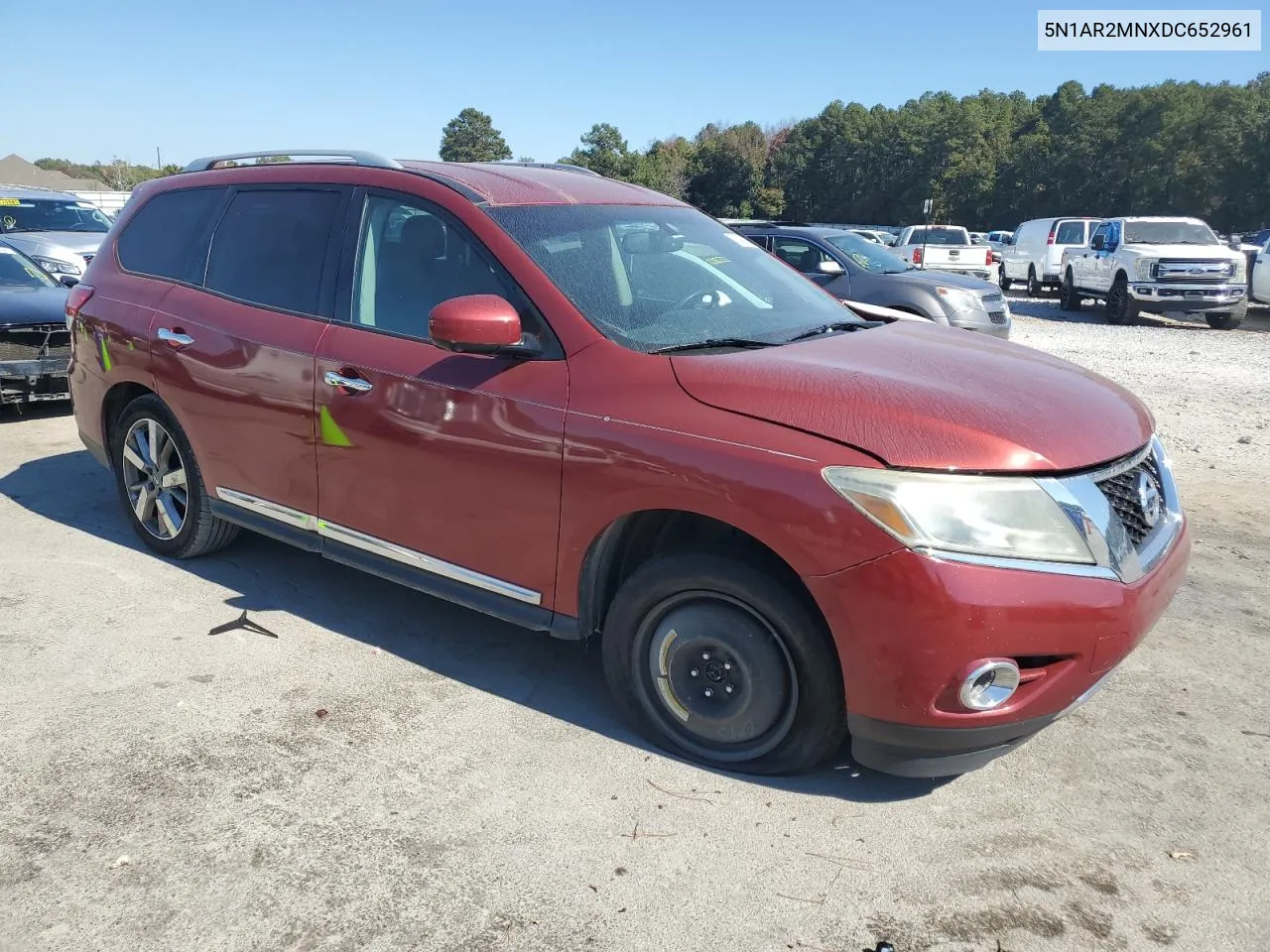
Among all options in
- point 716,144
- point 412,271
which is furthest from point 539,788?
point 716,144

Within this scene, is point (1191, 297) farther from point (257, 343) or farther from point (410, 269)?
point (257, 343)

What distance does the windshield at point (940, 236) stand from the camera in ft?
84.1

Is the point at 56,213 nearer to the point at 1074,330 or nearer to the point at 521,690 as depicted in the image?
the point at 521,690

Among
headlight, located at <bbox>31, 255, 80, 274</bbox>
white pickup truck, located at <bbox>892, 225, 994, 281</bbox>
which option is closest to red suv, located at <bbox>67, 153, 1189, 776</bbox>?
headlight, located at <bbox>31, 255, 80, 274</bbox>

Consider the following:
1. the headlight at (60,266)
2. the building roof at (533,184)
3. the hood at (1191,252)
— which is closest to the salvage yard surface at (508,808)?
the building roof at (533,184)

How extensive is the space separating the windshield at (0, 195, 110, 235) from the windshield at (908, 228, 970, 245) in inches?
735

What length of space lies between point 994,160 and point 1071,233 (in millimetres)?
41644

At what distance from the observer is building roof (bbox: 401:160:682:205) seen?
3.78 metres

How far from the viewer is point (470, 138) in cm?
9806

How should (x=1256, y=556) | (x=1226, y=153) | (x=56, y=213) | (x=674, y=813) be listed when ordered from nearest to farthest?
(x=674, y=813) < (x=1256, y=556) < (x=56, y=213) < (x=1226, y=153)

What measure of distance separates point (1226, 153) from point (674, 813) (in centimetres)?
5624

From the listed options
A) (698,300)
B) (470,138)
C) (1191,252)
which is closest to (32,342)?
(698,300)

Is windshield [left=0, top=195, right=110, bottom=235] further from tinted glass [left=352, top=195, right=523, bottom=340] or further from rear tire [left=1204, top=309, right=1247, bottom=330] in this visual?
rear tire [left=1204, top=309, right=1247, bottom=330]

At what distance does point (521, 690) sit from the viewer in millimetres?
3736
